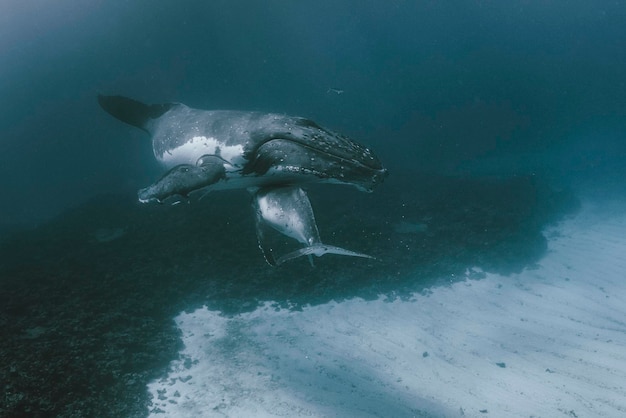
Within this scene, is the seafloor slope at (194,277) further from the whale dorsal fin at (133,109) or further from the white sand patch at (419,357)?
the whale dorsal fin at (133,109)

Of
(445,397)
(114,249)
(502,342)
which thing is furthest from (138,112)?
(502,342)

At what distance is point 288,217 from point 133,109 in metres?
4.84

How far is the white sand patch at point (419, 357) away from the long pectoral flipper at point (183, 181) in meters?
2.83

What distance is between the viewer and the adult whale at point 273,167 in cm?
331

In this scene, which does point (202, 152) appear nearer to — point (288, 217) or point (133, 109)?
point (288, 217)

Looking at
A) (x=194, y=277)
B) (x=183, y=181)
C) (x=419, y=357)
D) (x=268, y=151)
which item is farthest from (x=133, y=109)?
(x=419, y=357)

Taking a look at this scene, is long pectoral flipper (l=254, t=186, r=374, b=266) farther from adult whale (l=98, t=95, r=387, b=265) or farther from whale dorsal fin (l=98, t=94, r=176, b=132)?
whale dorsal fin (l=98, t=94, r=176, b=132)

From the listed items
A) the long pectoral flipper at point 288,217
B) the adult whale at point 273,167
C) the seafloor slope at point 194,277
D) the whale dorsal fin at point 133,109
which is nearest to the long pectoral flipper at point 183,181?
the adult whale at point 273,167

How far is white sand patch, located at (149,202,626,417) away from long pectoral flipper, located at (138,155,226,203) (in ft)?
9.30

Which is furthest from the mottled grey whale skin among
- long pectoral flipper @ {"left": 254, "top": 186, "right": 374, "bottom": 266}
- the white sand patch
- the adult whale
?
the white sand patch

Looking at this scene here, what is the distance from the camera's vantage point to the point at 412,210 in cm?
1109

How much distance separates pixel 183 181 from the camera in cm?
346

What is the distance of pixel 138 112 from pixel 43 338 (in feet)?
14.0


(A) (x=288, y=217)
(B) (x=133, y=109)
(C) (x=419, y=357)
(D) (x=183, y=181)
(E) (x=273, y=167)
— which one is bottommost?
(C) (x=419, y=357)
